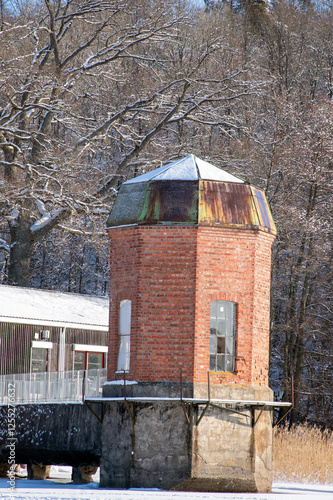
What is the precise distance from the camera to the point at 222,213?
685 inches

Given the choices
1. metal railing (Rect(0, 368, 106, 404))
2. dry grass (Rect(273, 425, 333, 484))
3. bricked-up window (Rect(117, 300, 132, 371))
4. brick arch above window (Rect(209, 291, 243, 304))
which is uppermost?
brick arch above window (Rect(209, 291, 243, 304))

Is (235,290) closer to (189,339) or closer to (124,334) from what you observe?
(189,339)

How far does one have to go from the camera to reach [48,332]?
25.3 m

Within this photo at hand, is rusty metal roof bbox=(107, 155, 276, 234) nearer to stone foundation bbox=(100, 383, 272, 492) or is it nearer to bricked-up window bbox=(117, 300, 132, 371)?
bricked-up window bbox=(117, 300, 132, 371)

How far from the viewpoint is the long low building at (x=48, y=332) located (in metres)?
24.3

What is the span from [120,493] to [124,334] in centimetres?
400

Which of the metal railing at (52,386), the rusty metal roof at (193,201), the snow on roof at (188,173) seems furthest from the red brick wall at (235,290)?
the metal railing at (52,386)

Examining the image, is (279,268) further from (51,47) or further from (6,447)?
(6,447)

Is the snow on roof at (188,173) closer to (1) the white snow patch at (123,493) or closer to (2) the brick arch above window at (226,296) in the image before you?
(2) the brick arch above window at (226,296)

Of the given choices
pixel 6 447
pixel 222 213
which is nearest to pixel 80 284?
pixel 6 447

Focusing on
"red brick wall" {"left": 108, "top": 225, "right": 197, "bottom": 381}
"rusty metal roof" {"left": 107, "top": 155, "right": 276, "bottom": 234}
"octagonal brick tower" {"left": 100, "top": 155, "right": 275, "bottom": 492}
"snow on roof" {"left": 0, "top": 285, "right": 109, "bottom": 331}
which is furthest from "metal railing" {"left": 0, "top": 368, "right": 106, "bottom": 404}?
"rusty metal roof" {"left": 107, "top": 155, "right": 276, "bottom": 234}

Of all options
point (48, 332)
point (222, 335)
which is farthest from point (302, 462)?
point (48, 332)

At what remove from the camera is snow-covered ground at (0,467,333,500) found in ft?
47.4

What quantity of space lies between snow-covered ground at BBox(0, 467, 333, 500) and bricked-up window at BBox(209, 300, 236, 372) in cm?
295
